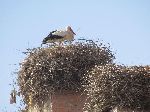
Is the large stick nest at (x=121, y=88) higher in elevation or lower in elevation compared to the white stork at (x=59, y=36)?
lower

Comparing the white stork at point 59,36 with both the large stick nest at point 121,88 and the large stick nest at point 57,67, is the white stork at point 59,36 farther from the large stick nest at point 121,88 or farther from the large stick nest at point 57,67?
the large stick nest at point 121,88

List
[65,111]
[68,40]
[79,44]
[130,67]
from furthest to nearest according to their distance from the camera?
[68,40] < [79,44] < [65,111] < [130,67]

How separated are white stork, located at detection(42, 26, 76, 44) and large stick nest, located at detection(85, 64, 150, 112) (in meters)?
4.49

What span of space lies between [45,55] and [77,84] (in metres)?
1.19

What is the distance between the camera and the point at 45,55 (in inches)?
525

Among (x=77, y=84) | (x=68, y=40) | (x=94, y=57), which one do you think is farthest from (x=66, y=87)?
(x=68, y=40)

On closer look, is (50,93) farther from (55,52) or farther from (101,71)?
(101,71)

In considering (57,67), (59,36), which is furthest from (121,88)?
(59,36)

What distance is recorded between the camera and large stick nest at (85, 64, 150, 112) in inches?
389

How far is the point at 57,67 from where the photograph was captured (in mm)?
12984

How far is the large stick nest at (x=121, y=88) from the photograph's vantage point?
988 cm

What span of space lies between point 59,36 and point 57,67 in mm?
2365

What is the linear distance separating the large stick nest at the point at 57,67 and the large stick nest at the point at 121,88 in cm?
238

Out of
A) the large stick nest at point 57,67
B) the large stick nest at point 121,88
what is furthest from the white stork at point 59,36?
the large stick nest at point 121,88
